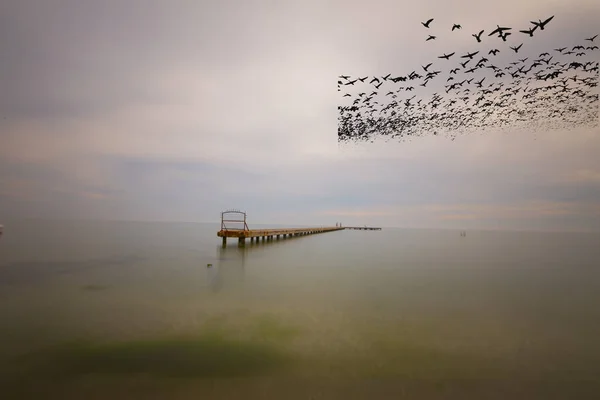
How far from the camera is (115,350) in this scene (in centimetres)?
796

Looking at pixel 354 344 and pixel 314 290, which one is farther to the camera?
pixel 314 290

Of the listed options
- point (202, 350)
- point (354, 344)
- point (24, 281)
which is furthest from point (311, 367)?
point (24, 281)

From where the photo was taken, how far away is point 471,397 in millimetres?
6090

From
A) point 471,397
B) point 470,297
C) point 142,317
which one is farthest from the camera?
point 470,297

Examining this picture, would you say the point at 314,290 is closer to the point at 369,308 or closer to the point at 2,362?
the point at 369,308

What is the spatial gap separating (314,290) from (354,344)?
772 centimetres

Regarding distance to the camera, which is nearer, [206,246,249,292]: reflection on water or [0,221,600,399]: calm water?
[0,221,600,399]: calm water

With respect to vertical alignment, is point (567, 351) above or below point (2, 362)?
below

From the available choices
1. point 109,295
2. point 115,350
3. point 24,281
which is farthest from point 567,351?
point 24,281

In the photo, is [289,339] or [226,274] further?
[226,274]

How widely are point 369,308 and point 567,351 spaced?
646 centimetres

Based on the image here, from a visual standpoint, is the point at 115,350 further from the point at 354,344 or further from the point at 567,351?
the point at 567,351

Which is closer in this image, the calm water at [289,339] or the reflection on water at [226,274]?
the calm water at [289,339]

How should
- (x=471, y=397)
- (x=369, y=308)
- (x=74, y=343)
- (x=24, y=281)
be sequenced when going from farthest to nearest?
1. (x=24, y=281)
2. (x=369, y=308)
3. (x=74, y=343)
4. (x=471, y=397)
